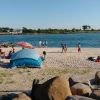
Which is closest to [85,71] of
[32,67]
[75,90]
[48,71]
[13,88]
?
[48,71]

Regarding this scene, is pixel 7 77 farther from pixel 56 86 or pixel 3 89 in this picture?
pixel 56 86

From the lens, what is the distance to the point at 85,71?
23844mm

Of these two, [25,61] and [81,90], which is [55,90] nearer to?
[81,90]

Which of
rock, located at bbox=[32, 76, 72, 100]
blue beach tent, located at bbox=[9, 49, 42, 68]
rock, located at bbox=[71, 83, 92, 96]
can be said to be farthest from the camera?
blue beach tent, located at bbox=[9, 49, 42, 68]

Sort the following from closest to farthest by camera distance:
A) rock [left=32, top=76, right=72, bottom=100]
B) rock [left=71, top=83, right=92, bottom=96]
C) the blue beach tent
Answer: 1. rock [left=32, top=76, right=72, bottom=100]
2. rock [left=71, top=83, right=92, bottom=96]
3. the blue beach tent

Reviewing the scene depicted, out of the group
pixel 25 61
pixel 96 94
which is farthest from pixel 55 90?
pixel 25 61

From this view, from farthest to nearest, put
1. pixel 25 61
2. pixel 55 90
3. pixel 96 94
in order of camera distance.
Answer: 1. pixel 25 61
2. pixel 96 94
3. pixel 55 90

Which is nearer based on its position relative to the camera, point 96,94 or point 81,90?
point 96,94

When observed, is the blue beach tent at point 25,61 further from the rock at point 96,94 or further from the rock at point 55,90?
the rock at point 96,94

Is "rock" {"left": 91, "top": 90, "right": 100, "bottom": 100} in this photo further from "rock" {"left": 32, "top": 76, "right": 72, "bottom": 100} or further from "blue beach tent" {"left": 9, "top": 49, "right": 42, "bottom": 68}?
"blue beach tent" {"left": 9, "top": 49, "right": 42, "bottom": 68}

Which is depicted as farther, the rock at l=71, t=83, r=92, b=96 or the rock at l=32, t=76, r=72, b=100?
the rock at l=71, t=83, r=92, b=96

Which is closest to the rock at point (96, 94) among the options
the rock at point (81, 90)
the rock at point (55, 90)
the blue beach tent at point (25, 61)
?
the rock at point (81, 90)

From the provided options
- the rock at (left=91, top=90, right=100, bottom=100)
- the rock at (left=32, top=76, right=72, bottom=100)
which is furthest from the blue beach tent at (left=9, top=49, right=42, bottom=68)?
the rock at (left=91, top=90, right=100, bottom=100)

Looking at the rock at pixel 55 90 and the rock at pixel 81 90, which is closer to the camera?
the rock at pixel 55 90
